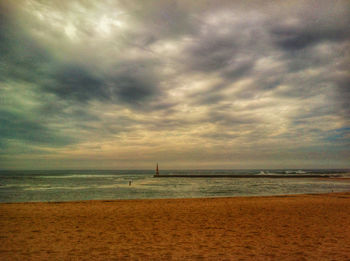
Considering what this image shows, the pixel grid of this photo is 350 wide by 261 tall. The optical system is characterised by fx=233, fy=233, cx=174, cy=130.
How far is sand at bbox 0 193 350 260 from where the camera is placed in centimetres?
717

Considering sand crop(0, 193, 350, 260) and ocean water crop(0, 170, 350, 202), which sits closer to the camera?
sand crop(0, 193, 350, 260)

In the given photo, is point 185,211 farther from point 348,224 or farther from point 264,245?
point 348,224

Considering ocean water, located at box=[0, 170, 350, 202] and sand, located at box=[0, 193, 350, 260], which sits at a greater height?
sand, located at box=[0, 193, 350, 260]

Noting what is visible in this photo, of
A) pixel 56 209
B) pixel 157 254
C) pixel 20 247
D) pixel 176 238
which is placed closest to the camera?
pixel 157 254

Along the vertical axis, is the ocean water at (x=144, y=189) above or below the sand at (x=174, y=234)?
below

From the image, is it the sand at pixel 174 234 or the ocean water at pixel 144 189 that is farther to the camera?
the ocean water at pixel 144 189

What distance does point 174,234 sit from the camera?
952 cm

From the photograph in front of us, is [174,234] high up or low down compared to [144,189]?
up

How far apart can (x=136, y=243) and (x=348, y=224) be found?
9975 mm

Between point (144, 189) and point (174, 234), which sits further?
point (144, 189)

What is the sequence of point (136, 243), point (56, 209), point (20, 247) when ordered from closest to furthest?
point (20, 247) < point (136, 243) < point (56, 209)

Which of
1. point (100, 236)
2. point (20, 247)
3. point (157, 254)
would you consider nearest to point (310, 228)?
point (157, 254)

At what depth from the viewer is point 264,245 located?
8016mm

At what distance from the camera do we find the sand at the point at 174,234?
717 centimetres
